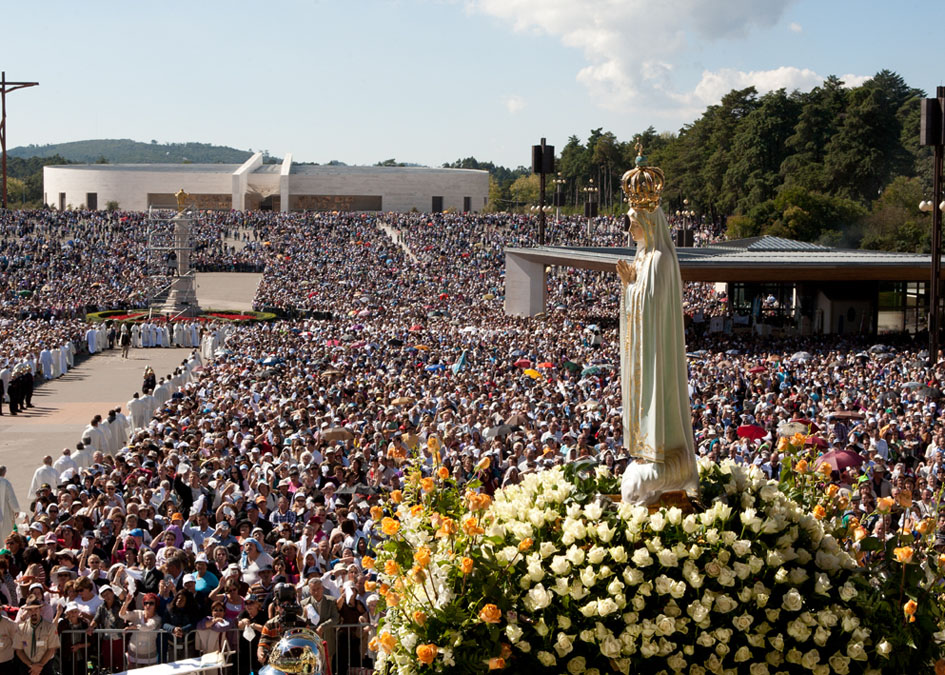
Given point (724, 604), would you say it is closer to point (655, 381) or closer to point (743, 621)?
point (743, 621)

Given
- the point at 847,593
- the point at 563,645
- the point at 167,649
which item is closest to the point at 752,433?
the point at 167,649

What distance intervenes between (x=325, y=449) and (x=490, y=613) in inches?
408

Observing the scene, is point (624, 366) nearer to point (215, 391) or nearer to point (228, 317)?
point (215, 391)

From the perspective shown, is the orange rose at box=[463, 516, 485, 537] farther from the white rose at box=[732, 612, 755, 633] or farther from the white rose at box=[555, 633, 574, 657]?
the white rose at box=[732, 612, 755, 633]

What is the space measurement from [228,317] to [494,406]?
2853 cm

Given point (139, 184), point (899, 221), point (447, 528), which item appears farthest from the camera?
point (139, 184)

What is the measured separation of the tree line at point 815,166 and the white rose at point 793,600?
5688 cm

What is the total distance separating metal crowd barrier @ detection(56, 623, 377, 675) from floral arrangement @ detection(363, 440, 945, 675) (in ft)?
9.25

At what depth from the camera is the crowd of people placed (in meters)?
8.46

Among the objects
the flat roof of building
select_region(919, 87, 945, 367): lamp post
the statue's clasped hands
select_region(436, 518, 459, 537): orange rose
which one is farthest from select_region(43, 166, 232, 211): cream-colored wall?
select_region(436, 518, 459, 537): orange rose

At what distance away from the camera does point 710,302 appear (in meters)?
45.1

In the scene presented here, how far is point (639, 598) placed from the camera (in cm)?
529

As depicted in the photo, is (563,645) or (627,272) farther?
(627,272)

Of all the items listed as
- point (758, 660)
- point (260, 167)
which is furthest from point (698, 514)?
point (260, 167)
